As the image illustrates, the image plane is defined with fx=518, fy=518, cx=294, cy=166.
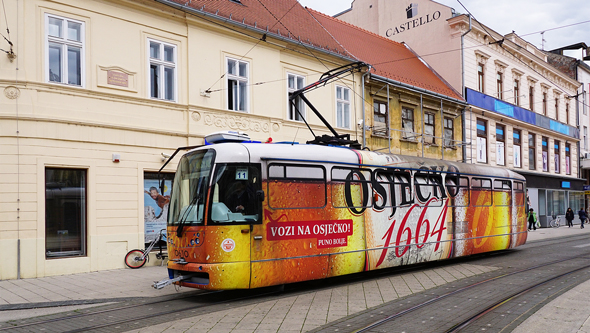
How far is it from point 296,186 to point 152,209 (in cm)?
626

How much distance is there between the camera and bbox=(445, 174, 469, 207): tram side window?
1359 centimetres

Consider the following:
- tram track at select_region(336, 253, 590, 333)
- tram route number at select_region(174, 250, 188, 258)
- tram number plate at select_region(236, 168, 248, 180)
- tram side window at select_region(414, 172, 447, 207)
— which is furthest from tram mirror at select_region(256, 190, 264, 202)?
tram side window at select_region(414, 172, 447, 207)

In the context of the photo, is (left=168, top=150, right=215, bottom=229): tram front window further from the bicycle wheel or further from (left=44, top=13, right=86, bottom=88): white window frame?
(left=44, top=13, right=86, bottom=88): white window frame

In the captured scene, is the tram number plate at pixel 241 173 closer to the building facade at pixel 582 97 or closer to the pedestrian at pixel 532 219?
the pedestrian at pixel 532 219

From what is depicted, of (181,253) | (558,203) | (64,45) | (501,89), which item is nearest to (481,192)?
(181,253)

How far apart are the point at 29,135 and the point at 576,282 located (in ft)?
40.2

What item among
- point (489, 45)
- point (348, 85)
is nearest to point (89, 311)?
point (348, 85)

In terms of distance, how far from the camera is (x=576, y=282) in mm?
10352

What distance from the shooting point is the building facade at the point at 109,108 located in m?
11.9

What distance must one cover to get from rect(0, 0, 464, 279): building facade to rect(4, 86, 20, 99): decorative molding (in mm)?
21

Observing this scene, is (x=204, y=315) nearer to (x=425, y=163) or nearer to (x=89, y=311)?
(x=89, y=311)

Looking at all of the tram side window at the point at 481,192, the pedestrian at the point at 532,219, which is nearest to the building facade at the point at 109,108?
the tram side window at the point at 481,192

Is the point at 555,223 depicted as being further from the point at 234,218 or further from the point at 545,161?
the point at 234,218

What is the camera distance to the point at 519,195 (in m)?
Answer: 17.0
